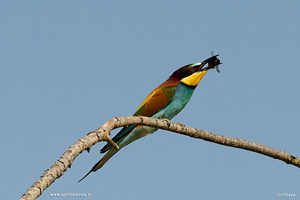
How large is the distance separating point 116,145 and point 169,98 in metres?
1.78

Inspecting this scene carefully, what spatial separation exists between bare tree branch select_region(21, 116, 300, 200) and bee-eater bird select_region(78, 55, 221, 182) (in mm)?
965

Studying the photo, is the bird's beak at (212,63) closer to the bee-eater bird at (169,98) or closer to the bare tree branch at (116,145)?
the bee-eater bird at (169,98)

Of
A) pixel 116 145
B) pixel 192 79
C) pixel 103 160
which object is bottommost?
pixel 116 145

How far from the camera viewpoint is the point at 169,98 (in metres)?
4.40

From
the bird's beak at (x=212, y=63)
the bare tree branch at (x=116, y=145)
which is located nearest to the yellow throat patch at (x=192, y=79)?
the bird's beak at (x=212, y=63)

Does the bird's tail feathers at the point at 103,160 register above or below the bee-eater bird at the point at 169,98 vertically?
below

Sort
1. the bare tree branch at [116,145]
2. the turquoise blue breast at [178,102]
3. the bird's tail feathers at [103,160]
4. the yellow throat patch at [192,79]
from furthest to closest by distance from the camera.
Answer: the yellow throat patch at [192,79] → the turquoise blue breast at [178,102] → the bird's tail feathers at [103,160] → the bare tree branch at [116,145]

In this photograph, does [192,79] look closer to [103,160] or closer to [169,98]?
[169,98]

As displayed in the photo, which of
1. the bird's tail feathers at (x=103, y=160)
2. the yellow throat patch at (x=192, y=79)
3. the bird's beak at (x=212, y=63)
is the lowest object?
the bird's tail feathers at (x=103, y=160)

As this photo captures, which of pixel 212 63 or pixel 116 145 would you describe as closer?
pixel 116 145

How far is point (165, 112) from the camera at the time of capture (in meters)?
4.32

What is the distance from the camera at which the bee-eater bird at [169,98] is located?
4.11m

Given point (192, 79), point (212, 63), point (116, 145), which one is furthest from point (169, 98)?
point (116, 145)

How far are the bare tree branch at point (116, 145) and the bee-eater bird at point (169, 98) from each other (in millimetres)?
965
